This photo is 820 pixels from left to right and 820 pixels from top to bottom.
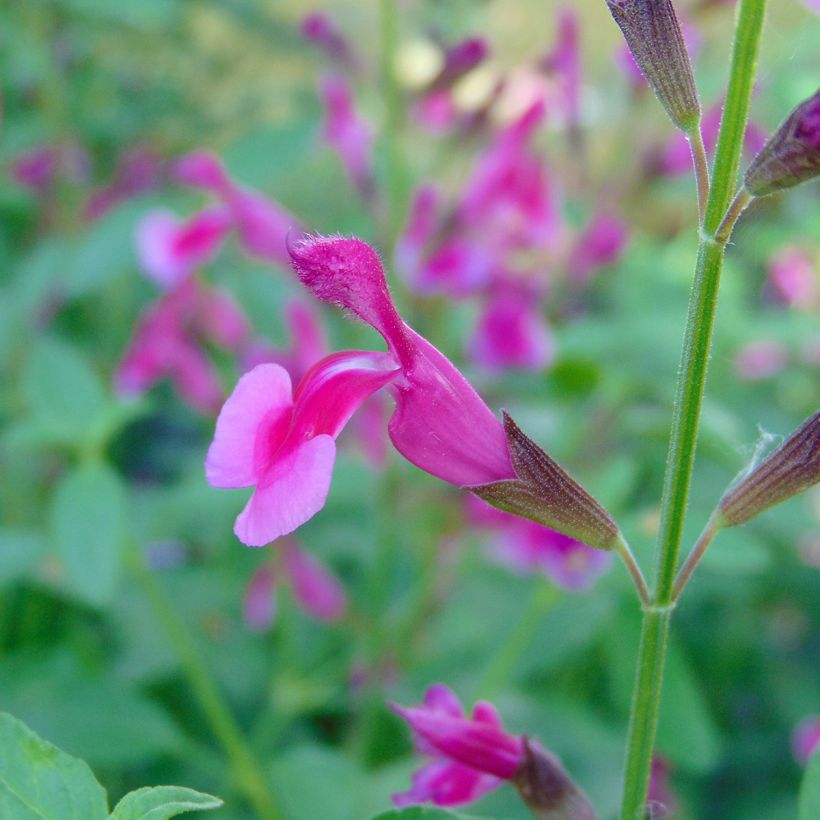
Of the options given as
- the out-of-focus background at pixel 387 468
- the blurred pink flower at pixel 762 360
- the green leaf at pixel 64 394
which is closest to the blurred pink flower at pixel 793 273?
the blurred pink flower at pixel 762 360

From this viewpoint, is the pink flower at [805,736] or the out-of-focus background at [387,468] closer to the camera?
the out-of-focus background at [387,468]

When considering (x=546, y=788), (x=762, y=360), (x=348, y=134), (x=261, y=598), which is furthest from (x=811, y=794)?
(x=762, y=360)

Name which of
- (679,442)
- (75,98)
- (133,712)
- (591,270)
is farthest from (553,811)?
(75,98)

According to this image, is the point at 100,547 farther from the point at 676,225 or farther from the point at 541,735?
the point at 676,225

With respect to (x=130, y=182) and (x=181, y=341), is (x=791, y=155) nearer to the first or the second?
(x=181, y=341)

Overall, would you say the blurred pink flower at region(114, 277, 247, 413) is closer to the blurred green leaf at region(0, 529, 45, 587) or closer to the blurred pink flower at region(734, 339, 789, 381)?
the blurred green leaf at region(0, 529, 45, 587)

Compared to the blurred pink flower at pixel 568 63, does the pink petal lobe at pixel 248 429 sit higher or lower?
lower

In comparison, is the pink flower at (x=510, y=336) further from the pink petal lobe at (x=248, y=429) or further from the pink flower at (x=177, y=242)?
the pink petal lobe at (x=248, y=429)

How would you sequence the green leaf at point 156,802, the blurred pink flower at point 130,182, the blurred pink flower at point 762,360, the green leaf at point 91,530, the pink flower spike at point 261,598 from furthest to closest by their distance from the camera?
the blurred pink flower at point 762,360 < the blurred pink flower at point 130,182 < the pink flower spike at point 261,598 < the green leaf at point 91,530 < the green leaf at point 156,802
